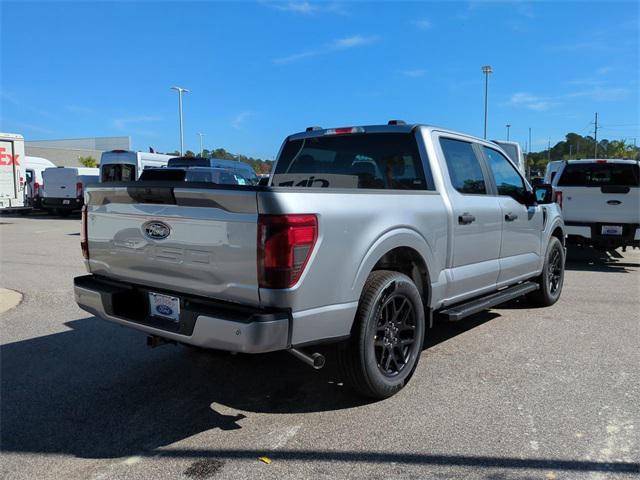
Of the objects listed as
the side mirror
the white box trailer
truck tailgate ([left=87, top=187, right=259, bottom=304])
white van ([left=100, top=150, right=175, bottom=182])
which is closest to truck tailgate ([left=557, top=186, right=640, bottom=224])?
the side mirror

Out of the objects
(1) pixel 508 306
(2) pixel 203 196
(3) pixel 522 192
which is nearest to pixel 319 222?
(2) pixel 203 196

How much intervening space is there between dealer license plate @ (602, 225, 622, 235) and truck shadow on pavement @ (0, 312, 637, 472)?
604cm

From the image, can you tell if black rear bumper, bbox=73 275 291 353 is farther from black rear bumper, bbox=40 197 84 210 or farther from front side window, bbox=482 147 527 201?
black rear bumper, bbox=40 197 84 210

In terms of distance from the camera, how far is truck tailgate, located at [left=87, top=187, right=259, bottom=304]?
305cm

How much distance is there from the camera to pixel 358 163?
15.8 ft

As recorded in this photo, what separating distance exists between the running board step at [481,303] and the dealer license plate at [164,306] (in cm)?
220

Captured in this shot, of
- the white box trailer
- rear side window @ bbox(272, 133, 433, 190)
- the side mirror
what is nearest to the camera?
rear side window @ bbox(272, 133, 433, 190)

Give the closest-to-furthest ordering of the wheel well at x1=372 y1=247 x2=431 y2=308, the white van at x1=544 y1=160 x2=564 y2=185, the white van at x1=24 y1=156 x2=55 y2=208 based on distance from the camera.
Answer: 1. the wheel well at x1=372 y1=247 x2=431 y2=308
2. the white van at x1=544 y1=160 x2=564 y2=185
3. the white van at x1=24 y1=156 x2=55 y2=208

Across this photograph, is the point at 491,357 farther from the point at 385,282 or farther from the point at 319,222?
the point at 319,222

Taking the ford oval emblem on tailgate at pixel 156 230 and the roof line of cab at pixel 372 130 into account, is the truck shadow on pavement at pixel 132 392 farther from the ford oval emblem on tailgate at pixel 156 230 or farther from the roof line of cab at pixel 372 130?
the roof line of cab at pixel 372 130

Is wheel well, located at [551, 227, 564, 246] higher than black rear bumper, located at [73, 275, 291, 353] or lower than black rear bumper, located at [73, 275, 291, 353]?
higher

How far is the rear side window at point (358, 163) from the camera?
454 centimetres

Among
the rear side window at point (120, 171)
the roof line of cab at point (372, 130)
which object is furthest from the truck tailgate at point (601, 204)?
the rear side window at point (120, 171)

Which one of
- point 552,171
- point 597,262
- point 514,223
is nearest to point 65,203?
point 552,171
